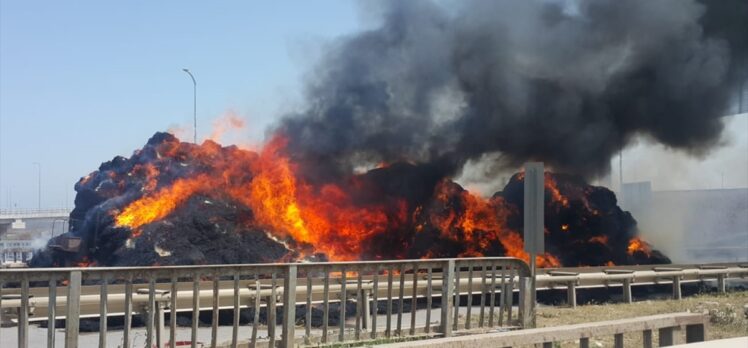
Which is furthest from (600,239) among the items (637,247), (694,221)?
(694,221)

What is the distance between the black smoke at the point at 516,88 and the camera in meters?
27.4

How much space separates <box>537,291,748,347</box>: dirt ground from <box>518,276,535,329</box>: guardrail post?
0.83 metres

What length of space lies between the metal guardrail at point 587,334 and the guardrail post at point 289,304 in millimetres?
1786

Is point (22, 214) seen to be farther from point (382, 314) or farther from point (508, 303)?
point (508, 303)

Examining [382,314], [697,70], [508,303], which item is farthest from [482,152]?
[508,303]

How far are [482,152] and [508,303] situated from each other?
1826 cm

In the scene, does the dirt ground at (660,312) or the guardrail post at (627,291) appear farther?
the guardrail post at (627,291)

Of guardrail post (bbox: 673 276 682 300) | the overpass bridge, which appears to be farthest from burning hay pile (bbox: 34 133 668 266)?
the overpass bridge

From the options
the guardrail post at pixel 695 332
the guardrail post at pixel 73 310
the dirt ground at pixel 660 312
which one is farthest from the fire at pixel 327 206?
the guardrail post at pixel 73 310

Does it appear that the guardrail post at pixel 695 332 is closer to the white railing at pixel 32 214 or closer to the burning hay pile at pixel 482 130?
the burning hay pile at pixel 482 130

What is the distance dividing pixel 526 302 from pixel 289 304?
3439mm

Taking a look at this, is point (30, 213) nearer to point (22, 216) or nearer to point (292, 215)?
point (22, 216)

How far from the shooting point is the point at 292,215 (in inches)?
961

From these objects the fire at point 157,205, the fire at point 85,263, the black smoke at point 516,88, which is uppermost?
the black smoke at point 516,88
